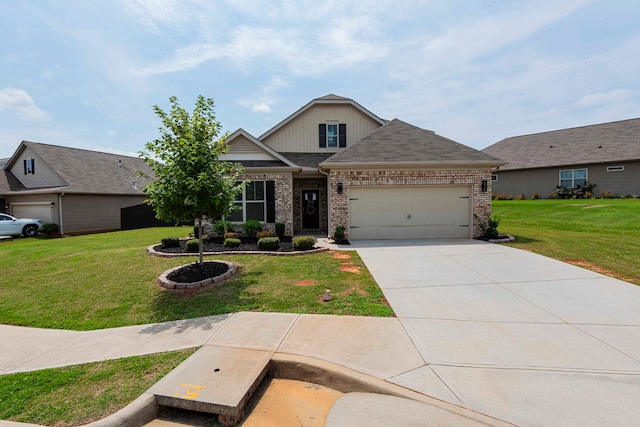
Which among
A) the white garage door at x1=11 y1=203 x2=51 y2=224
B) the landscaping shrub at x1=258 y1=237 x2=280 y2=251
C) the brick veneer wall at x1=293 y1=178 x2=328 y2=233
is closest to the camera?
the landscaping shrub at x1=258 y1=237 x2=280 y2=251

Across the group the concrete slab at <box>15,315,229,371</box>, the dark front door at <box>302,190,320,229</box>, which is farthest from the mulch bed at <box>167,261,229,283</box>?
the dark front door at <box>302,190,320,229</box>

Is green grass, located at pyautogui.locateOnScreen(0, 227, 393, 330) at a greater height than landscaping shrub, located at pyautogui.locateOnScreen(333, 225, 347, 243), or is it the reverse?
landscaping shrub, located at pyautogui.locateOnScreen(333, 225, 347, 243)

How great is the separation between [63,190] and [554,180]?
33.8 m

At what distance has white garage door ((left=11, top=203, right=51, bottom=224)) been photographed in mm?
18328

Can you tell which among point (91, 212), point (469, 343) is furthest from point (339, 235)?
point (91, 212)

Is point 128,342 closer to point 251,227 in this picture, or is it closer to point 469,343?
point 469,343

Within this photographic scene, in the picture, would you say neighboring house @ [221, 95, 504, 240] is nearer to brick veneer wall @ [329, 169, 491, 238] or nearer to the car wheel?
brick veneer wall @ [329, 169, 491, 238]

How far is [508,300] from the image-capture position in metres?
5.23

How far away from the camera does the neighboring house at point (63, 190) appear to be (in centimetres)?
1822

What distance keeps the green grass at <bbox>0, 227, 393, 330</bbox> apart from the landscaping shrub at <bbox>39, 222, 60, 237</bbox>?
10590mm

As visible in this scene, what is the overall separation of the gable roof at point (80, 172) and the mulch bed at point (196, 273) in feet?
45.7

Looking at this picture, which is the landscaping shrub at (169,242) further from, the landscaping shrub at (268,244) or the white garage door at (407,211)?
the white garage door at (407,211)

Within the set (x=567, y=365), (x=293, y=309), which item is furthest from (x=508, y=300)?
(x=293, y=309)

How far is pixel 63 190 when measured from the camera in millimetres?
17594
